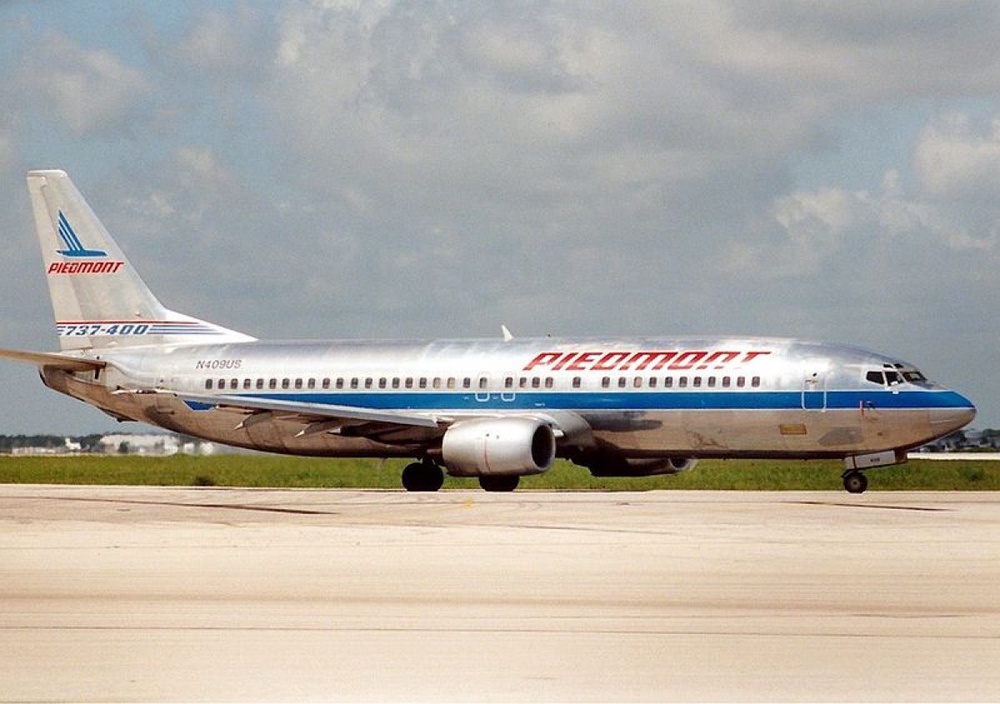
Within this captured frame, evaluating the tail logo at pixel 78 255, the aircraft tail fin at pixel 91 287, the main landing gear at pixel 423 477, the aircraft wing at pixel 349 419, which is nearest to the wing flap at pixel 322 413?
the aircraft wing at pixel 349 419

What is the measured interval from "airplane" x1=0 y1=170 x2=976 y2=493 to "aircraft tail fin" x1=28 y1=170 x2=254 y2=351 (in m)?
0.04

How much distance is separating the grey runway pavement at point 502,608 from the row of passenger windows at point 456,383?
13125 mm

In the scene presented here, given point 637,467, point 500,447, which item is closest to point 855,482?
point 637,467

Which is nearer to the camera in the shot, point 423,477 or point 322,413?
point 322,413

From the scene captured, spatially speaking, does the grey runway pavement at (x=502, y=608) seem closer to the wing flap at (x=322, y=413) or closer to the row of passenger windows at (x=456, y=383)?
the row of passenger windows at (x=456, y=383)

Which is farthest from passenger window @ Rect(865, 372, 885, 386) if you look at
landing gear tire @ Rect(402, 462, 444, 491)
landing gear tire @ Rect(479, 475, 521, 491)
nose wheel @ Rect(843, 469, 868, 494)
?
landing gear tire @ Rect(402, 462, 444, 491)

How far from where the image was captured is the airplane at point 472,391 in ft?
139

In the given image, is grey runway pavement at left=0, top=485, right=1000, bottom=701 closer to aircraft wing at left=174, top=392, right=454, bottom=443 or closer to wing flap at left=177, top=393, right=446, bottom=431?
wing flap at left=177, top=393, right=446, bottom=431

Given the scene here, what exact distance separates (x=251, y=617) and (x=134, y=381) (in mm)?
38607

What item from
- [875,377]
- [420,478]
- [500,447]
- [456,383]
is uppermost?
[456,383]

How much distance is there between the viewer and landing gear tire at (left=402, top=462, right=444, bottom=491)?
47.4 meters

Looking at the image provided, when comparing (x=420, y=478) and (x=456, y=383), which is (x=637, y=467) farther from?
(x=420, y=478)

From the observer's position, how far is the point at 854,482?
4238 cm

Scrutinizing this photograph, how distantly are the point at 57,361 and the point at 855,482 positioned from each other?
23871 mm
